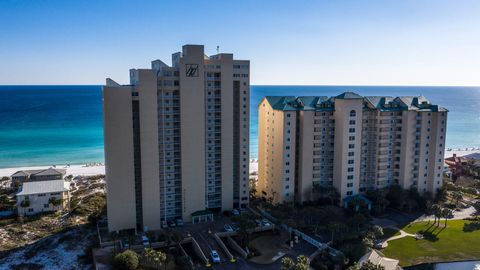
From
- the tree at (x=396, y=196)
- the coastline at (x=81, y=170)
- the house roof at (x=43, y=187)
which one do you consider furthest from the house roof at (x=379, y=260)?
the coastline at (x=81, y=170)

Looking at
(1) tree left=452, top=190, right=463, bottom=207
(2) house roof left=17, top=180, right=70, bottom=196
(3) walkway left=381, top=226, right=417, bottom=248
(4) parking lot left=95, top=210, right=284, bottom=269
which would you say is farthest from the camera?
(1) tree left=452, top=190, right=463, bottom=207

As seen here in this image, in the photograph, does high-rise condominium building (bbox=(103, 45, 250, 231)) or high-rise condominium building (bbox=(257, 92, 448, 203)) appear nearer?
high-rise condominium building (bbox=(103, 45, 250, 231))

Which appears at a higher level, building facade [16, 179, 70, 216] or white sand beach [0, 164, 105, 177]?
building facade [16, 179, 70, 216]

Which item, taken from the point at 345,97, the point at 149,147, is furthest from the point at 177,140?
the point at 345,97

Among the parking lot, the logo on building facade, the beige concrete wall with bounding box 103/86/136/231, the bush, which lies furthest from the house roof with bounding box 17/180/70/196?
the logo on building facade

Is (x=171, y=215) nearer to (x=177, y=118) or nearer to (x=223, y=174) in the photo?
(x=223, y=174)

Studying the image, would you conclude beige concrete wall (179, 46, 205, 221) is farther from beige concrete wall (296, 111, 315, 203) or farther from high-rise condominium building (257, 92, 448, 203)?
beige concrete wall (296, 111, 315, 203)

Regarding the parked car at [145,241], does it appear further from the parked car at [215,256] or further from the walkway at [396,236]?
the walkway at [396,236]
